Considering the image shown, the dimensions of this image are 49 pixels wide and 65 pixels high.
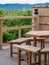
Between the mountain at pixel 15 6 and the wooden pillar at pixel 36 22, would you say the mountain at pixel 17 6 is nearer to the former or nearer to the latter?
the mountain at pixel 15 6

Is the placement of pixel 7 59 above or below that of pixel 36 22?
below

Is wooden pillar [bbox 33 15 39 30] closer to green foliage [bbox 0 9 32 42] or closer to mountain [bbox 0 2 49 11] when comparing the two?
green foliage [bbox 0 9 32 42]

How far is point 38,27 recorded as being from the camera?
831 cm

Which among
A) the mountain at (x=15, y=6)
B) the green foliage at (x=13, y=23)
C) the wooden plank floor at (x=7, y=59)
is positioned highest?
the mountain at (x=15, y=6)

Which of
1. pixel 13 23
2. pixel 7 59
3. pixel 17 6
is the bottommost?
pixel 7 59

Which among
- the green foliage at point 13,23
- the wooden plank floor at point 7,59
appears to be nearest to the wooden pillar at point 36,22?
the green foliage at point 13,23

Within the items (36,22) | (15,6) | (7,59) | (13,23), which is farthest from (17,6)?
(7,59)

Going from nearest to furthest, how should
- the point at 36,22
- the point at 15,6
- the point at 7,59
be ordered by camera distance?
the point at 7,59 < the point at 36,22 < the point at 15,6

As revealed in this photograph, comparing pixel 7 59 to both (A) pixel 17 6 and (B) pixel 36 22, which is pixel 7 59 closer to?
(B) pixel 36 22

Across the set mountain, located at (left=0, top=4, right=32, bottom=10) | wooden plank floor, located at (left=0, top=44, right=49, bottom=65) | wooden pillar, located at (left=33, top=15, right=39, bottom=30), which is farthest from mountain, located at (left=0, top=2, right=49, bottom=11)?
wooden plank floor, located at (left=0, top=44, right=49, bottom=65)

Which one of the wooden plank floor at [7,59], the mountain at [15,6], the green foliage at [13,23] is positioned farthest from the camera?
the mountain at [15,6]

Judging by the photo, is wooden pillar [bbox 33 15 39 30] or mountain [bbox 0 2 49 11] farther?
mountain [bbox 0 2 49 11]

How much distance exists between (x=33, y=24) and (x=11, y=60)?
9.52 ft

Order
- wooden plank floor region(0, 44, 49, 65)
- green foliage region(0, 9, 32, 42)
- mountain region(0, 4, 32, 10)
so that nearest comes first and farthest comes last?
wooden plank floor region(0, 44, 49, 65)
green foliage region(0, 9, 32, 42)
mountain region(0, 4, 32, 10)
